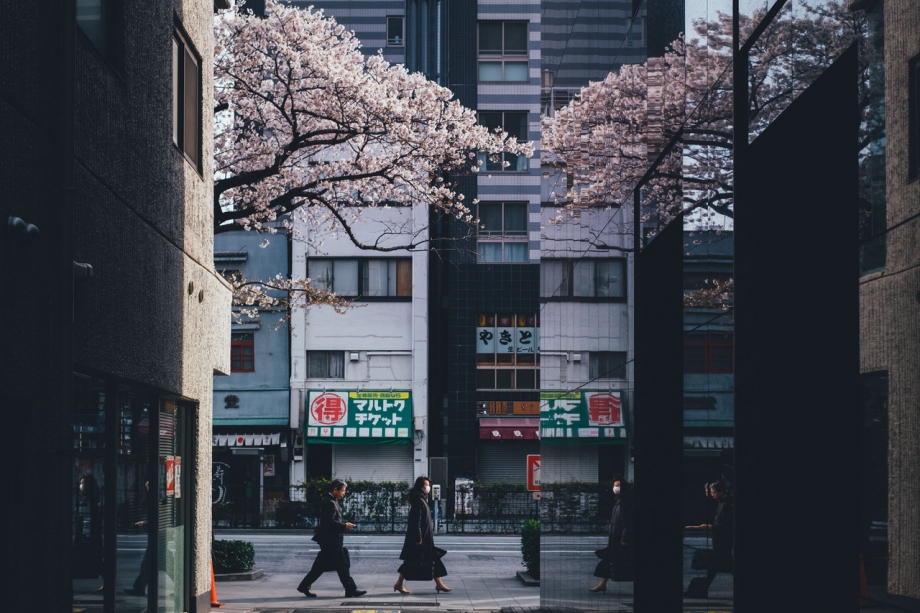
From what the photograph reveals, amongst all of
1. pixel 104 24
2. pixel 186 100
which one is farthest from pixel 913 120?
pixel 186 100

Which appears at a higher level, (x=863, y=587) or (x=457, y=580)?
(x=863, y=587)

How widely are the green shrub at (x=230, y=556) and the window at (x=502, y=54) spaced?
27.1 meters

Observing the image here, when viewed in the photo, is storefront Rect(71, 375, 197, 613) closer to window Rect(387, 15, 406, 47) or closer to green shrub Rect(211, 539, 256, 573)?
green shrub Rect(211, 539, 256, 573)

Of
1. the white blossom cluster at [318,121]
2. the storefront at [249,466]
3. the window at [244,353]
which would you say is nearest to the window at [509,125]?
the window at [244,353]

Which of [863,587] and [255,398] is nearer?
[863,587]

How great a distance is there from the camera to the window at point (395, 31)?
139 ft

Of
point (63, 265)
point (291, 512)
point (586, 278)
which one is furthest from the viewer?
point (291, 512)

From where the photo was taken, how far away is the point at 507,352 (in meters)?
40.9

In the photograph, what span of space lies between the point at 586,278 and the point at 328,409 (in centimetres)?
3064

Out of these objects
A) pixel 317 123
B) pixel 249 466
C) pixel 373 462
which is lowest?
pixel 249 466

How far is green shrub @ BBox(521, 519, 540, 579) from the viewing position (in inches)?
745

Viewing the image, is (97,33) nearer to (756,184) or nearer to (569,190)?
(569,190)

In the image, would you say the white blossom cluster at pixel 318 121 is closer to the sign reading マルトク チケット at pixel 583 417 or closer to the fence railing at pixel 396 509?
the sign reading マルトク チケット at pixel 583 417

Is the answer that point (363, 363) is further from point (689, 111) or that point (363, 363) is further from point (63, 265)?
point (689, 111)
